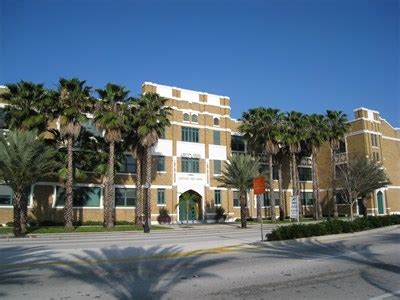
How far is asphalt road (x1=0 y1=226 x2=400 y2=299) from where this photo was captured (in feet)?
29.8

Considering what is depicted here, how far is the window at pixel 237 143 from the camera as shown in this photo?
5332 cm

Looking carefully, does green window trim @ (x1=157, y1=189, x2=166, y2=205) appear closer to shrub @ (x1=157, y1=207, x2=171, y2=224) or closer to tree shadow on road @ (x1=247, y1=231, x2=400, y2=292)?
shrub @ (x1=157, y1=207, x2=171, y2=224)

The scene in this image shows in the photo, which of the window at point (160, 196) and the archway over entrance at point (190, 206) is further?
the archway over entrance at point (190, 206)

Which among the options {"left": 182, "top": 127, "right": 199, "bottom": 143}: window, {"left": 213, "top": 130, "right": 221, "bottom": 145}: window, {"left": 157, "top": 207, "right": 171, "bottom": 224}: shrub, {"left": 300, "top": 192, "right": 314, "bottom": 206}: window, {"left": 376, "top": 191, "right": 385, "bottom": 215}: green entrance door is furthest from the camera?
{"left": 300, "top": 192, "right": 314, "bottom": 206}: window

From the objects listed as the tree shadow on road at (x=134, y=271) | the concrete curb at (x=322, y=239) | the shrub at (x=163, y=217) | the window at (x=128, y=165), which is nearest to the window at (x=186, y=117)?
the window at (x=128, y=165)

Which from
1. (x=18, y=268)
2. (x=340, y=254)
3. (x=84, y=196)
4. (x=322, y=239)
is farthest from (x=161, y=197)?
(x=18, y=268)

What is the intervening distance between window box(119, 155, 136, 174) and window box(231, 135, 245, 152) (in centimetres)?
1306

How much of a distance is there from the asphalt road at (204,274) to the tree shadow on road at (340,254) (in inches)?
1.0

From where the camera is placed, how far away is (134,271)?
11898mm

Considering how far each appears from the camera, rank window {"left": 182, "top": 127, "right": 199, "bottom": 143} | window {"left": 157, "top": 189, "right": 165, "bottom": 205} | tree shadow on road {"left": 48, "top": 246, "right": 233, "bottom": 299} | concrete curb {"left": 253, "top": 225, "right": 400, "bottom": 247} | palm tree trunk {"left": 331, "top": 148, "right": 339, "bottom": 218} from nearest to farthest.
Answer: tree shadow on road {"left": 48, "top": 246, "right": 233, "bottom": 299} → concrete curb {"left": 253, "top": 225, "right": 400, "bottom": 247} → window {"left": 157, "top": 189, "right": 165, "bottom": 205} → window {"left": 182, "top": 127, "right": 199, "bottom": 143} → palm tree trunk {"left": 331, "top": 148, "right": 339, "bottom": 218}

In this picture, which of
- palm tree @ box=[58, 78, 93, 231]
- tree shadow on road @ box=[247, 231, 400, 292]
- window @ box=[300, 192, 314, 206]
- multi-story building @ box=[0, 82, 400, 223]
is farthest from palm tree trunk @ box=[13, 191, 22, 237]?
window @ box=[300, 192, 314, 206]

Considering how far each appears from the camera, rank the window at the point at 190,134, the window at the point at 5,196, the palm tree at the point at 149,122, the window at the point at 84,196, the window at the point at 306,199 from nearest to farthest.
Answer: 1. the palm tree at the point at 149,122
2. the window at the point at 5,196
3. the window at the point at 84,196
4. the window at the point at 190,134
5. the window at the point at 306,199

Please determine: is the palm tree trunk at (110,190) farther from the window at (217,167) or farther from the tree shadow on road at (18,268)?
the tree shadow on road at (18,268)

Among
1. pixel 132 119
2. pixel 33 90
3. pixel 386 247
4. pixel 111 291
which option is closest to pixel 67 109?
pixel 33 90
